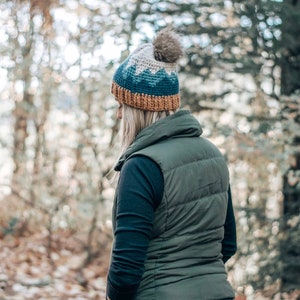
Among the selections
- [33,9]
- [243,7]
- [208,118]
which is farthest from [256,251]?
[33,9]

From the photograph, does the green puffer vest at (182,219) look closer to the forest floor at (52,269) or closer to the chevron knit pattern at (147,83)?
the chevron knit pattern at (147,83)

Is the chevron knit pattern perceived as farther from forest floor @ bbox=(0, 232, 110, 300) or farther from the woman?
forest floor @ bbox=(0, 232, 110, 300)

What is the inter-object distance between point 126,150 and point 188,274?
0.48 meters

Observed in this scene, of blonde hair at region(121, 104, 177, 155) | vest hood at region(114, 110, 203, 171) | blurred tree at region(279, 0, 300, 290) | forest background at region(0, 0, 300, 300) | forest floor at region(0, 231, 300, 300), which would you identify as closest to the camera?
vest hood at region(114, 110, 203, 171)

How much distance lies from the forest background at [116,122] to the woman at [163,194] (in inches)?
124

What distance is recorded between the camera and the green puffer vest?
2.05 m

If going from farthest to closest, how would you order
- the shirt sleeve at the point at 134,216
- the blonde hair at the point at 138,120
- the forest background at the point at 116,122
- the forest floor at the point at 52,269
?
the forest floor at the point at 52,269
the forest background at the point at 116,122
the blonde hair at the point at 138,120
the shirt sleeve at the point at 134,216

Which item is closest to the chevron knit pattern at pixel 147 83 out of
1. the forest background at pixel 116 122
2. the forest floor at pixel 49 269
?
the forest background at pixel 116 122

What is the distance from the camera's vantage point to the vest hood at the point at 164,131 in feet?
6.89

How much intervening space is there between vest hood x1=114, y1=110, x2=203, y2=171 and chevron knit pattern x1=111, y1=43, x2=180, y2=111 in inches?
2.7

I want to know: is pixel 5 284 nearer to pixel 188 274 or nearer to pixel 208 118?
pixel 208 118

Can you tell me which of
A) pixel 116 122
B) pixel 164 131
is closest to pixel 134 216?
pixel 164 131

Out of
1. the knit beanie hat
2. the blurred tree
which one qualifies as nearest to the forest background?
the blurred tree

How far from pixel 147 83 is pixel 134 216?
503mm
